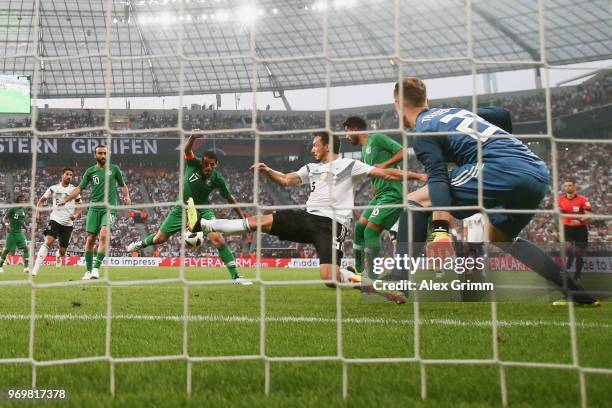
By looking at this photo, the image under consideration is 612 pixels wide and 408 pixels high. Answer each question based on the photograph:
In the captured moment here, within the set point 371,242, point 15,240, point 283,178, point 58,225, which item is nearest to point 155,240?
point 58,225

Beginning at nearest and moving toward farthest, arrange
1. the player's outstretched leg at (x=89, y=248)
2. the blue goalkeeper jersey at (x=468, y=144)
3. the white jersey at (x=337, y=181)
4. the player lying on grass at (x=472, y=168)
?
the player lying on grass at (x=472, y=168), the blue goalkeeper jersey at (x=468, y=144), the white jersey at (x=337, y=181), the player's outstretched leg at (x=89, y=248)

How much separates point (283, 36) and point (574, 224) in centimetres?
2109

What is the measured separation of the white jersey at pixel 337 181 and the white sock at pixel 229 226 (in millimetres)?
633

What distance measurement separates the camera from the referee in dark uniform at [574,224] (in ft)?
26.6

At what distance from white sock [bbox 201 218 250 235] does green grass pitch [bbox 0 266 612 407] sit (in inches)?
28.0

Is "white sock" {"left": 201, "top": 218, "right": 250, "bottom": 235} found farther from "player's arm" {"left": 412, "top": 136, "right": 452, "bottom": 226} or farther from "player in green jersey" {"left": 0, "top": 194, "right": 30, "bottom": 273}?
"player in green jersey" {"left": 0, "top": 194, "right": 30, "bottom": 273}

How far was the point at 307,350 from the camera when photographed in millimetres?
2961

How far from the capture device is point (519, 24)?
25703 mm

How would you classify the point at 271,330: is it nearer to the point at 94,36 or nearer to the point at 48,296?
the point at 48,296

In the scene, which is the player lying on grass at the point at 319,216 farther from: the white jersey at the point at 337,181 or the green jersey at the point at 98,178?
the green jersey at the point at 98,178

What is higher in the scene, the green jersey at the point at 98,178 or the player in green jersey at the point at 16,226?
the green jersey at the point at 98,178

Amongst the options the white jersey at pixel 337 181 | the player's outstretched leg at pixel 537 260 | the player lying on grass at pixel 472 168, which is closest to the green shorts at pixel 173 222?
the white jersey at pixel 337 181

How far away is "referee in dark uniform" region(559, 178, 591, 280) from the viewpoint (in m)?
8.10

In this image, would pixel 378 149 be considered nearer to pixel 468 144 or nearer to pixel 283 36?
pixel 468 144
